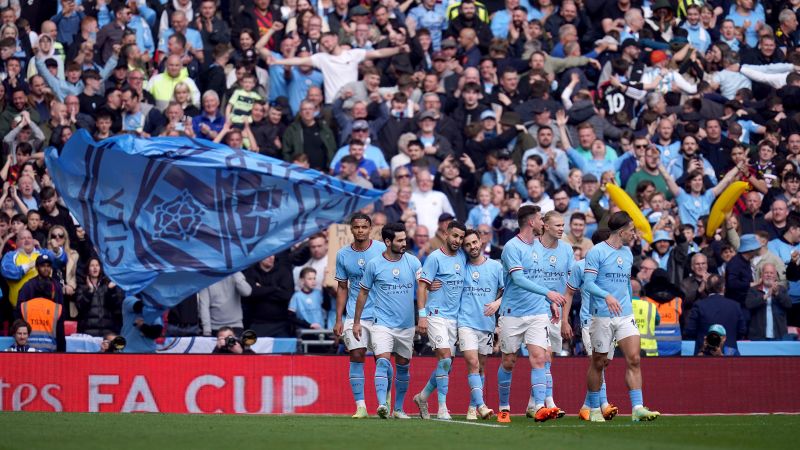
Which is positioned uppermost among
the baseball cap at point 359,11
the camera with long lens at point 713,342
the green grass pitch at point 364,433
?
the baseball cap at point 359,11

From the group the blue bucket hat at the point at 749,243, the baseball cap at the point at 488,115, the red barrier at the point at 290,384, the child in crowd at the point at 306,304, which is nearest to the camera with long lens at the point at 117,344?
the red barrier at the point at 290,384

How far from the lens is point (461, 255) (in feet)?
59.8

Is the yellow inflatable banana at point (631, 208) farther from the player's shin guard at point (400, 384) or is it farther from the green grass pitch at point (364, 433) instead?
the player's shin guard at point (400, 384)

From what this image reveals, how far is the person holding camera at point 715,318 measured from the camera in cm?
2158

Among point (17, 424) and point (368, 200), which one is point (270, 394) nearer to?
point (368, 200)

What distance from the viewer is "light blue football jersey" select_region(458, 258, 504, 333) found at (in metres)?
18.0

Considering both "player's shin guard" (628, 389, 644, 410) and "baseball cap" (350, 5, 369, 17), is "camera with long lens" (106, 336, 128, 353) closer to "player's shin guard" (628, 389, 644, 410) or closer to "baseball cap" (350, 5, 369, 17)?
"player's shin guard" (628, 389, 644, 410)

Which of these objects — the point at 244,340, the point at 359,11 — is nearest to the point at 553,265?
the point at 244,340

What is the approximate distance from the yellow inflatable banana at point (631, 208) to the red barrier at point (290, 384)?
2.85 metres

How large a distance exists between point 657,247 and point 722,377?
119 inches

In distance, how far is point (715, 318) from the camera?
851 inches

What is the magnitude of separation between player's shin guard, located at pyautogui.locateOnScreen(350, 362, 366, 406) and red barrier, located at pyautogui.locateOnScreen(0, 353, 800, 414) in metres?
2.48

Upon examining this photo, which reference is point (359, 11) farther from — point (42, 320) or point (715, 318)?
point (715, 318)

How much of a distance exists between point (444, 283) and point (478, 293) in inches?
16.6
